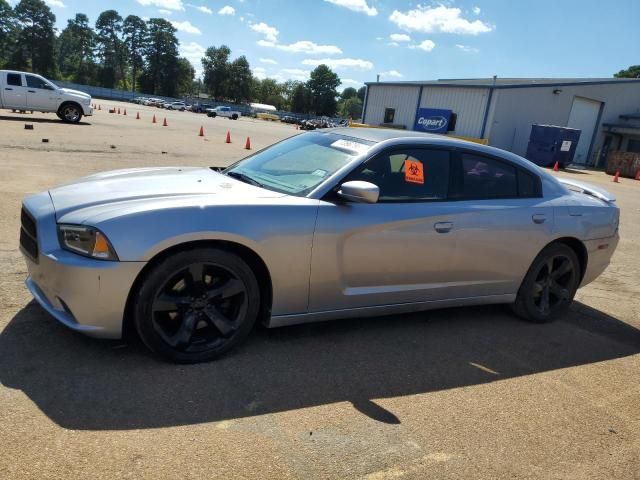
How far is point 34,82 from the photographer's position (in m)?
19.6

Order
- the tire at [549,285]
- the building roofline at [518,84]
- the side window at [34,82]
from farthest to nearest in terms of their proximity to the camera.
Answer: the building roofline at [518,84]
the side window at [34,82]
the tire at [549,285]

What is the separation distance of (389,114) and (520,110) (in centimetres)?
1081

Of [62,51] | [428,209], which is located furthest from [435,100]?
[62,51]

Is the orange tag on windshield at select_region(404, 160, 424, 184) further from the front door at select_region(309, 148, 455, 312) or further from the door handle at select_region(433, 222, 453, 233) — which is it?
the door handle at select_region(433, 222, 453, 233)

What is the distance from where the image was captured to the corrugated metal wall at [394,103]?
123 feet

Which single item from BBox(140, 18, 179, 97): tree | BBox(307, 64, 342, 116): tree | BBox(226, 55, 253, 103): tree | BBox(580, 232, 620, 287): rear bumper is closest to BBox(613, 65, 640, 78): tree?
BBox(307, 64, 342, 116): tree

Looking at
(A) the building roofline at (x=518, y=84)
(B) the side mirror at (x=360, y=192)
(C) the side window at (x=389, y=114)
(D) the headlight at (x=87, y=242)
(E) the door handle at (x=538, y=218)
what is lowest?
(D) the headlight at (x=87, y=242)

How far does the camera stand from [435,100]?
35.1 metres

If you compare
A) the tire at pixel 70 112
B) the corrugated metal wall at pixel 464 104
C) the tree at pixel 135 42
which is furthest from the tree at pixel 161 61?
the tire at pixel 70 112

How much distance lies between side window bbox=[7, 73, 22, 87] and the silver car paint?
62.0 ft

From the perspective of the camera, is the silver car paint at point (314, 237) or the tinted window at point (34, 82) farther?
the tinted window at point (34, 82)

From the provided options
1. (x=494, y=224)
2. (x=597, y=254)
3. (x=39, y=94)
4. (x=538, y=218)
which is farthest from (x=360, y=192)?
(x=39, y=94)

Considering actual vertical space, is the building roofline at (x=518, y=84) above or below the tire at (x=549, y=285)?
above

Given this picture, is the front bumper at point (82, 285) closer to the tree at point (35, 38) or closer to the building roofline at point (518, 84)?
the building roofline at point (518, 84)
